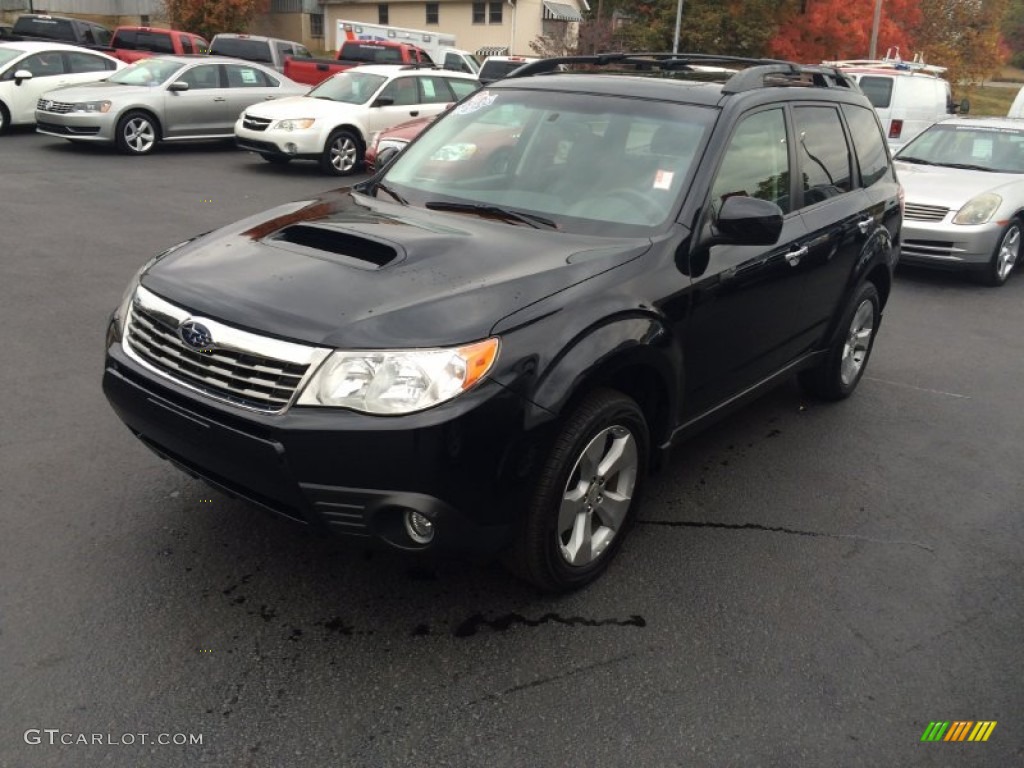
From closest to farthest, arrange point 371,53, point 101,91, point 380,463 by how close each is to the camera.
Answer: point 380,463 < point 101,91 < point 371,53

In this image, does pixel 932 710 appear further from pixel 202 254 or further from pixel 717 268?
pixel 202 254

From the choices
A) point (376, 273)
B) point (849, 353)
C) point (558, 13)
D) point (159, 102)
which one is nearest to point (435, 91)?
point (159, 102)

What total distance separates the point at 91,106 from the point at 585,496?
44.7 feet

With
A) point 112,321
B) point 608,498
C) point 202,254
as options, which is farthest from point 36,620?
point 608,498

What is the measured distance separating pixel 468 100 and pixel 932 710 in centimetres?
348

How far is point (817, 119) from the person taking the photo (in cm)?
479

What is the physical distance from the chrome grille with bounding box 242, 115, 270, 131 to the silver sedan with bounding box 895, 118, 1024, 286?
9053 mm

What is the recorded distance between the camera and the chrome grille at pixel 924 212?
908 centimetres

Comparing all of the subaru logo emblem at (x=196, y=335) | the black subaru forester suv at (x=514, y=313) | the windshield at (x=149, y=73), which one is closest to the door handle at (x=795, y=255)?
the black subaru forester suv at (x=514, y=313)

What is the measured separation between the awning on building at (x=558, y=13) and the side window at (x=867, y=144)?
4789 centimetres

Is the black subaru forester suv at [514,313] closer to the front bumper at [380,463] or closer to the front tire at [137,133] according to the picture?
the front bumper at [380,463]

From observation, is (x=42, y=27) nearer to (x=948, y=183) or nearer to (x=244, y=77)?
(x=244, y=77)

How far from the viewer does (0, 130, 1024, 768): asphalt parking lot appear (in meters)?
2.69

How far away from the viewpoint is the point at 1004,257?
9.39 meters
